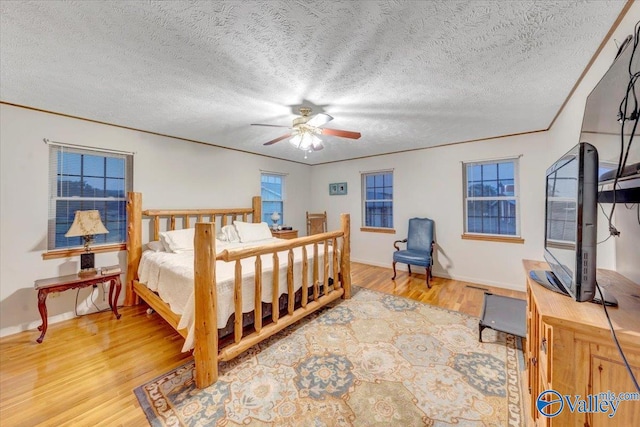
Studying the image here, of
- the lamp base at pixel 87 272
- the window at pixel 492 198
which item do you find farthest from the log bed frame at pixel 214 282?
the window at pixel 492 198

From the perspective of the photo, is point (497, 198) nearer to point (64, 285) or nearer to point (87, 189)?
point (64, 285)

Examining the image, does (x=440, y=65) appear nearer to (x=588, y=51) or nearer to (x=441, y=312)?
(x=588, y=51)

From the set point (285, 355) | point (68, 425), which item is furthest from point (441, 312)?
point (68, 425)

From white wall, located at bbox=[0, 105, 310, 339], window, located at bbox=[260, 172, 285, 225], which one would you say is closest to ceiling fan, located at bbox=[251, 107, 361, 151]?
white wall, located at bbox=[0, 105, 310, 339]

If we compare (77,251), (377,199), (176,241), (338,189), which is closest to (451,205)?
(377,199)

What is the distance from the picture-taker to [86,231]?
2580mm

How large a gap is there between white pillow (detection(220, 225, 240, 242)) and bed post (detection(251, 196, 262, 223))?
772 millimetres

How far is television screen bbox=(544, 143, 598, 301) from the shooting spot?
87cm

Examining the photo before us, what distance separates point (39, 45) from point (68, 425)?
2409 millimetres

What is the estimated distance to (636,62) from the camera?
3.36ft

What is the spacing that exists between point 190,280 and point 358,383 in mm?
1583

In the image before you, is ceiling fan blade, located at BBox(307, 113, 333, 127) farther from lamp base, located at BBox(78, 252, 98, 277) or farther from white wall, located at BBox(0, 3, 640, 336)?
lamp base, located at BBox(78, 252, 98, 277)

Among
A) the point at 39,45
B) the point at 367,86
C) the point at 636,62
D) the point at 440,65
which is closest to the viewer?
the point at 636,62

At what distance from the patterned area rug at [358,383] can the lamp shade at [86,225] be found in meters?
1.85
